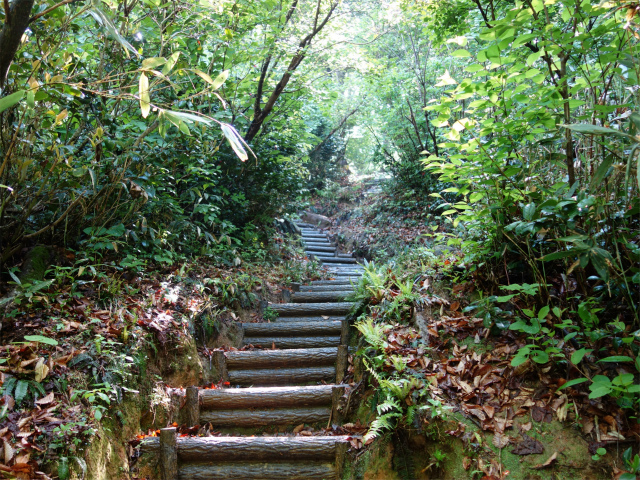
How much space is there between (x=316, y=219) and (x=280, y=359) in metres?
8.68

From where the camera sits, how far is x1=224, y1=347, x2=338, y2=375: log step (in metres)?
4.29

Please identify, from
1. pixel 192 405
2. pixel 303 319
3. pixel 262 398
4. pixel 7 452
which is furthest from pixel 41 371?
pixel 303 319

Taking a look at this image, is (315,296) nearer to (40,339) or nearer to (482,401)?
(482,401)

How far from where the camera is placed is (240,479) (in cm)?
296

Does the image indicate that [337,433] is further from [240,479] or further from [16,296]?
[16,296]

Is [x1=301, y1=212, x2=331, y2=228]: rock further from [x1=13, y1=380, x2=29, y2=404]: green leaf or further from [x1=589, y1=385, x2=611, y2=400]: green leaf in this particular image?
[x1=589, y1=385, x2=611, y2=400]: green leaf

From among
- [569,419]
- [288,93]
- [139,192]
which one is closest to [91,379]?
[139,192]

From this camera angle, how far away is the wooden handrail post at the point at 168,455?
2939 millimetres

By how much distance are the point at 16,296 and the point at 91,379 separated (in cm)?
88

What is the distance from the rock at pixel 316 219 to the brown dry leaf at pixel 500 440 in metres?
9.84

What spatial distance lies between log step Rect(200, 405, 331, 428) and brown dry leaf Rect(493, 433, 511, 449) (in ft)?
5.27

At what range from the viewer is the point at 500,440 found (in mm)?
2393

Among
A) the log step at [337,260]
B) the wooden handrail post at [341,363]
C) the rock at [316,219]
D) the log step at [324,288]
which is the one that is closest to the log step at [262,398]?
the wooden handrail post at [341,363]

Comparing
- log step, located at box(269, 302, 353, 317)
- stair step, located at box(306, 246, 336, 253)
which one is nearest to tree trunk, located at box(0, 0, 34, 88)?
log step, located at box(269, 302, 353, 317)
